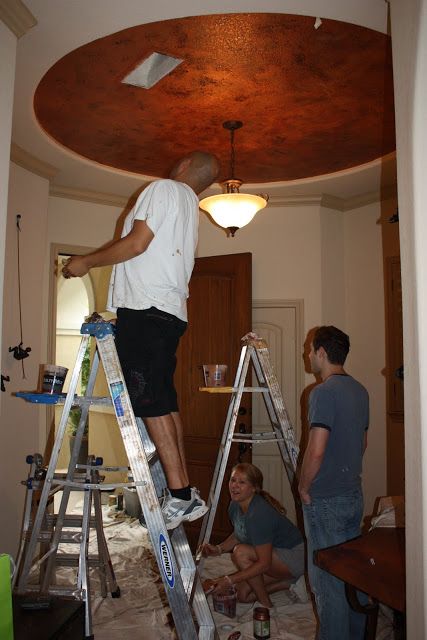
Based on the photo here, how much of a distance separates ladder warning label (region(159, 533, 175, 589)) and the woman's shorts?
5.11ft

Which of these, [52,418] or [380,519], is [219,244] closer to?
[52,418]

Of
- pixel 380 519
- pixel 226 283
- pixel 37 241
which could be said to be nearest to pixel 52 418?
pixel 37 241

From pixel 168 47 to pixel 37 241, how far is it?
182 cm

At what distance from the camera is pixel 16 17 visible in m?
2.08

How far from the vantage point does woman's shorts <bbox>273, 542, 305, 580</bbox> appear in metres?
3.06

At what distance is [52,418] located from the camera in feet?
12.9

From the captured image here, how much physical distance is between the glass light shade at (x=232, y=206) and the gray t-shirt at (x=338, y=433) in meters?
1.38

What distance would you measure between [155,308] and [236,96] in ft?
5.49

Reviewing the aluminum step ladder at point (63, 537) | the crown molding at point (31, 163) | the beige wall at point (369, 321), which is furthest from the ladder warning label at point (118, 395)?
the beige wall at point (369, 321)

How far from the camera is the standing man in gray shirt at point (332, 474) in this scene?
2287 millimetres

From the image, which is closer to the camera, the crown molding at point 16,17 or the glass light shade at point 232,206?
the crown molding at point 16,17

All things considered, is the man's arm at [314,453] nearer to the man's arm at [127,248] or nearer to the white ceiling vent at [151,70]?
the man's arm at [127,248]

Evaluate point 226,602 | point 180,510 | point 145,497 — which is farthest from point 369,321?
point 145,497

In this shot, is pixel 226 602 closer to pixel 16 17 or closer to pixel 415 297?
pixel 415 297
